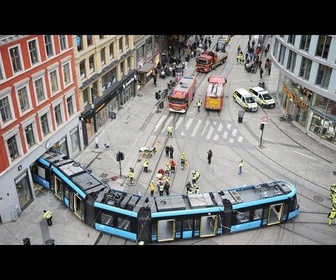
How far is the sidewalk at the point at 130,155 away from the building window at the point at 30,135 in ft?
14.9

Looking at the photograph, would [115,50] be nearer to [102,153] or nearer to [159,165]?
[102,153]

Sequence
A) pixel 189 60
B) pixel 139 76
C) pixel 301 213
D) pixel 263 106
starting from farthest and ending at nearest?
pixel 189 60, pixel 139 76, pixel 263 106, pixel 301 213

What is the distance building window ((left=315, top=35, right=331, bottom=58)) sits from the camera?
32.7 metres

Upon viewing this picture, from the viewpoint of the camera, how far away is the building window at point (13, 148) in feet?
84.7

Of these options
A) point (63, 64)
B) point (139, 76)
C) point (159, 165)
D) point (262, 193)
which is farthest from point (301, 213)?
point (139, 76)

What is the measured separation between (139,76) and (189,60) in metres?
13.9

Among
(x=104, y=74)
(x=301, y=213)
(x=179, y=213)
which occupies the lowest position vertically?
(x=301, y=213)

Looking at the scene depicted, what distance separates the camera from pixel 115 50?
40.7 m

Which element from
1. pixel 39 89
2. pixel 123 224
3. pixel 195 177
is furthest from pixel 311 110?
pixel 39 89

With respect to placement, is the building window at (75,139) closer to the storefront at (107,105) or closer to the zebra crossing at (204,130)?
the storefront at (107,105)

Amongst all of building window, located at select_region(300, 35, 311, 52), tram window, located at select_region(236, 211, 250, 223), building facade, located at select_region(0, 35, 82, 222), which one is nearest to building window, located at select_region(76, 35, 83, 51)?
building facade, located at select_region(0, 35, 82, 222)

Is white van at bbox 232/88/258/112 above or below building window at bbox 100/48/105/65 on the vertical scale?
below

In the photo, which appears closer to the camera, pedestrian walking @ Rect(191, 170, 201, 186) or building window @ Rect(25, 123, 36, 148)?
building window @ Rect(25, 123, 36, 148)

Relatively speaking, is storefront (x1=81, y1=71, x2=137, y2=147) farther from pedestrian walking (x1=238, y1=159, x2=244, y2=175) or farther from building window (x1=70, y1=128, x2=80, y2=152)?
pedestrian walking (x1=238, y1=159, x2=244, y2=175)
